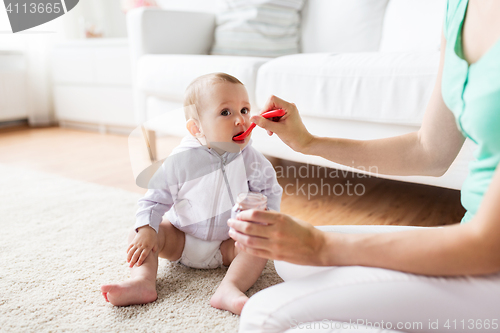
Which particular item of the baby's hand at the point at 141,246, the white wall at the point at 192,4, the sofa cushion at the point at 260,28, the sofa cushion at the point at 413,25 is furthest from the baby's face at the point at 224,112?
the white wall at the point at 192,4

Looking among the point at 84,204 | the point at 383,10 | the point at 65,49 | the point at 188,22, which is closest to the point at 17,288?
the point at 84,204

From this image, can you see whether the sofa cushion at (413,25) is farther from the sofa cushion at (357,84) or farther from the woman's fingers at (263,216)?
the woman's fingers at (263,216)

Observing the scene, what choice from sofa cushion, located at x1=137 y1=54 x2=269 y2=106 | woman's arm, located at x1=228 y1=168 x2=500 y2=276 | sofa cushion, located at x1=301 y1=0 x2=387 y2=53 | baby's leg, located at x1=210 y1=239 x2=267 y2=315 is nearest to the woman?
woman's arm, located at x1=228 y1=168 x2=500 y2=276

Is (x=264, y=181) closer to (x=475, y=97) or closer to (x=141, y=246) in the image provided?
(x=141, y=246)

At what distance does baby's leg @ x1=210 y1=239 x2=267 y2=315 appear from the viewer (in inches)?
30.1

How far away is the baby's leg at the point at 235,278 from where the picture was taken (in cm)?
77

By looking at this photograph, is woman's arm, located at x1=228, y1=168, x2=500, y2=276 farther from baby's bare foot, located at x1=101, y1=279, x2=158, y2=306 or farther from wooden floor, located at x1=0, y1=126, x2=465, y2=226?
wooden floor, located at x1=0, y1=126, x2=465, y2=226

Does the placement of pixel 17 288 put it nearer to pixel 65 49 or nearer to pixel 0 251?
pixel 0 251

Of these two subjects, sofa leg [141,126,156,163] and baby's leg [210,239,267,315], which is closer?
baby's leg [210,239,267,315]

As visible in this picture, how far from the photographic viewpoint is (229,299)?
2.53 ft

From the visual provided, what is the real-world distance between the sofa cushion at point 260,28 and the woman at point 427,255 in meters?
1.42

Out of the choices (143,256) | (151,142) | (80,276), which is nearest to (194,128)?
(151,142)

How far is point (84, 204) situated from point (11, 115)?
2024mm

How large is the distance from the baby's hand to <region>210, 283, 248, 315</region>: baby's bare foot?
18 centimetres
